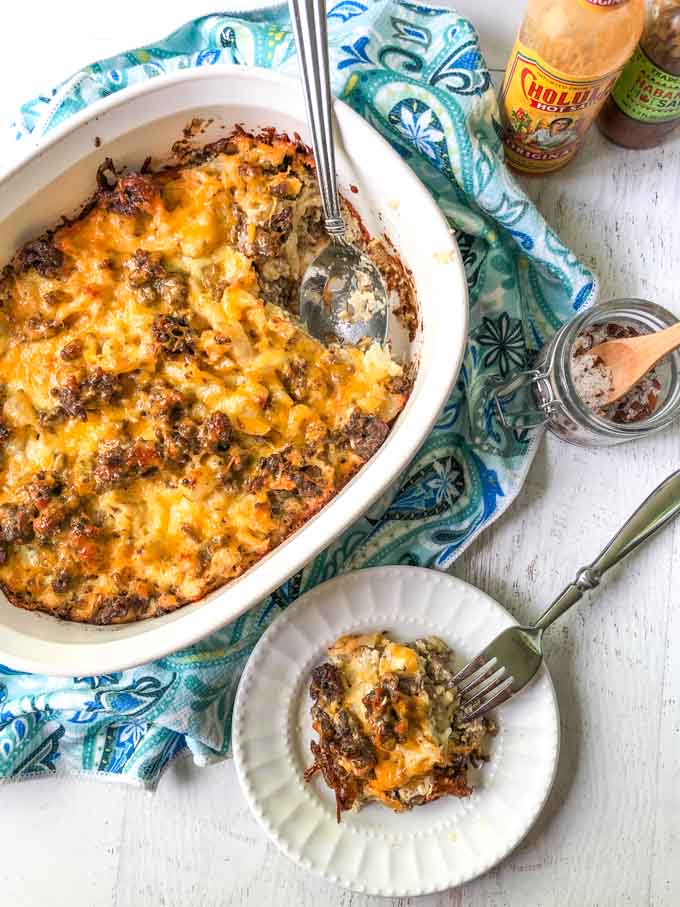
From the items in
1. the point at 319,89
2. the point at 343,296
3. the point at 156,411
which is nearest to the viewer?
the point at 319,89

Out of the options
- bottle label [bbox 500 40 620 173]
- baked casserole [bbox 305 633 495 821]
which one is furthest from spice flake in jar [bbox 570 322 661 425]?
baked casserole [bbox 305 633 495 821]

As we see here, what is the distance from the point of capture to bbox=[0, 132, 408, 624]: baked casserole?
1465 mm

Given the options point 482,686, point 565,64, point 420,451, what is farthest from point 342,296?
point 482,686

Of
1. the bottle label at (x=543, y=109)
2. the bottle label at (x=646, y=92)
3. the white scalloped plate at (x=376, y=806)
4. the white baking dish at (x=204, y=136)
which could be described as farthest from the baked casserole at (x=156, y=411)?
the bottle label at (x=646, y=92)

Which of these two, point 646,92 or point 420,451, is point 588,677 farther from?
point 646,92

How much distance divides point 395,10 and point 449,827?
68.9 inches


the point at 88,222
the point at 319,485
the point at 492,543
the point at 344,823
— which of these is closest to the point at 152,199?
the point at 88,222

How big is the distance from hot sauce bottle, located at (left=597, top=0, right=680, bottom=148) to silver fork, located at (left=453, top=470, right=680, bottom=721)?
0.75 metres

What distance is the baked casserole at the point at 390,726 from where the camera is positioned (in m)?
1.56

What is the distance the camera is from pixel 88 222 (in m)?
1.54

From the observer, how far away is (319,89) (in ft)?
4.40

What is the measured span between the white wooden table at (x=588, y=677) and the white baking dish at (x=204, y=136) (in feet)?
1.52

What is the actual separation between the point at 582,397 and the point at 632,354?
0.13 meters

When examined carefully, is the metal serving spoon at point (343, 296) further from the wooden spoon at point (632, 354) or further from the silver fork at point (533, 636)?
the silver fork at point (533, 636)
